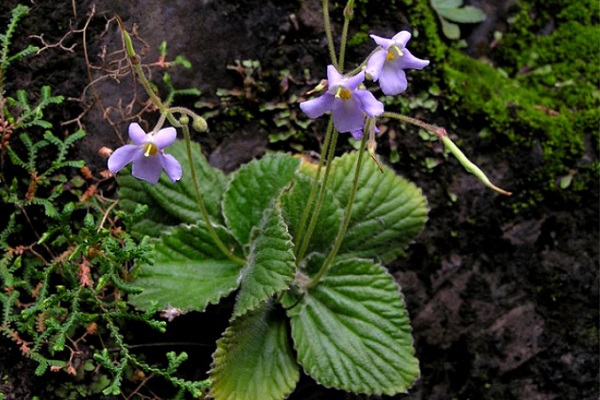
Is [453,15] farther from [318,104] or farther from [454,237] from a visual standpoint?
[318,104]

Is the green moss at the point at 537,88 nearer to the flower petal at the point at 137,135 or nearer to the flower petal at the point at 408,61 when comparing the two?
the flower petal at the point at 408,61

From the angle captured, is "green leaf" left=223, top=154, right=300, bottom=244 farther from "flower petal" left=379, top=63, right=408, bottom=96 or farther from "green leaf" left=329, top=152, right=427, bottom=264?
"flower petal" left=379, top=63, right=408, bottom=96

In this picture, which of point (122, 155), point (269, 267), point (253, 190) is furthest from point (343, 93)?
point (253, 190)

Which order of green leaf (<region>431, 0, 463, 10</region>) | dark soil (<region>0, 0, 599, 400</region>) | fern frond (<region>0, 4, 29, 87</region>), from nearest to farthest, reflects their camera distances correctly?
fern frond (<region>0, 4, 29, 87</region>), dark soil (<region>0, 0, 599, 400</region>), green leaf (<region>431, 0, 463, 10</region>)

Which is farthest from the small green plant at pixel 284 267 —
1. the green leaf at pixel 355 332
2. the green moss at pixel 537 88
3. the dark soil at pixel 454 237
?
the green moss at pixel 537 88

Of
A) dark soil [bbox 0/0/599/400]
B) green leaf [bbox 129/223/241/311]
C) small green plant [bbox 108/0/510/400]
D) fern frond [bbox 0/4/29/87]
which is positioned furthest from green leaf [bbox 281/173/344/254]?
fern frond [bbox 0/4/29/87]
